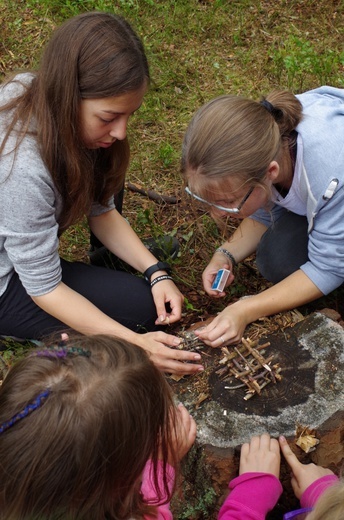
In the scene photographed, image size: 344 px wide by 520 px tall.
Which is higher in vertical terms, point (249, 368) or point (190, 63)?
point (190, 63)

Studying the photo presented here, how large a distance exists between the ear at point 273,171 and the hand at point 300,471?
3.57ft

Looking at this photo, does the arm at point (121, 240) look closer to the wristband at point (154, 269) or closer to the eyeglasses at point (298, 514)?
the wristband at point (154, 269)

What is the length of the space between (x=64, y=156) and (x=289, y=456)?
1.52 metres

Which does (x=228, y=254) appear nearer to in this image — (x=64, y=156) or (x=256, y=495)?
(x=64, y=156)

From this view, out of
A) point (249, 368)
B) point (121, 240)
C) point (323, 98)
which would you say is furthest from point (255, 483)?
point (323, 98)

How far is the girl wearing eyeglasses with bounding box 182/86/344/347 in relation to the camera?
2.34 meters

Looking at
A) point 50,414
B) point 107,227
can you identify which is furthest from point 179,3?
point 50,414

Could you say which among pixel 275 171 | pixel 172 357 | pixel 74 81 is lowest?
pixel 172 357

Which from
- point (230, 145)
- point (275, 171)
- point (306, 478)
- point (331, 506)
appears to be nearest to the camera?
point (331, 506)

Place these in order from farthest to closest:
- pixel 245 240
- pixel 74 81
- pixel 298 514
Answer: pixel 245 240
pixel 74 81
pixel 298 514

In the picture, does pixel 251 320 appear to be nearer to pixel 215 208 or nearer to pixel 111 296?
pixel 215 208

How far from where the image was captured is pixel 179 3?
17.6 ft

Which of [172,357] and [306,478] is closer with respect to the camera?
[306,478]

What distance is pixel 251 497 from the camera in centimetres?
197
